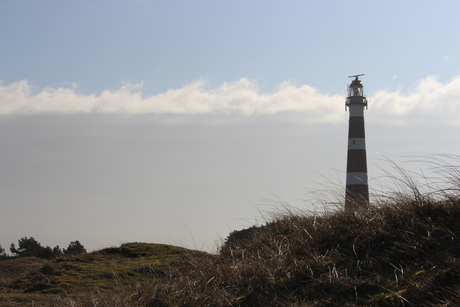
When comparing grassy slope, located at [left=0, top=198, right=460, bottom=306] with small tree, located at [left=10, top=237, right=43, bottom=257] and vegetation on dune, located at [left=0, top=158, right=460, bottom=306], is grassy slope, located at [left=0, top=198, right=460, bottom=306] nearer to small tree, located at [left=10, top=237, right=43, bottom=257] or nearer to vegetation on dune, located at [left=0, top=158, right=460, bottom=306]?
vegetation on dune, located at [left=0, top=158, right=460, bottom=306]

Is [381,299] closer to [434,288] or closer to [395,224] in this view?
[434,288]

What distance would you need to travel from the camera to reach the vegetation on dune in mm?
4145

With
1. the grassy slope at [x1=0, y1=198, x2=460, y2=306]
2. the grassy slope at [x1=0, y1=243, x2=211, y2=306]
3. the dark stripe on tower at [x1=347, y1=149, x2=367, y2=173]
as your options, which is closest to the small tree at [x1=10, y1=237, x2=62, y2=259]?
the grassy slope at [x1=0, y1=243, x2=211, y2=306]

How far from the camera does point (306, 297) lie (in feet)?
14.3

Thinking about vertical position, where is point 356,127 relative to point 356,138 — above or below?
above

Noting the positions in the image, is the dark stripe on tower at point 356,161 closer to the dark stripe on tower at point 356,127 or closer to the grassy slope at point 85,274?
the dark stripe on tower at point 356,127

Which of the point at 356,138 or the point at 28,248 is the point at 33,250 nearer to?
the point at 28,248

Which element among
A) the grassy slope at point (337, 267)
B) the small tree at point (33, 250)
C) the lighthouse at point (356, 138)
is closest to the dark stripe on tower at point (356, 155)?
the lighthouse at point (356, 138)

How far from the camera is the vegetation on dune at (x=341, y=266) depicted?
4145mm

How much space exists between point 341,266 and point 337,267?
41mm

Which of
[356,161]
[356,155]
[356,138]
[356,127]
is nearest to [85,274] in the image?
[356,161]

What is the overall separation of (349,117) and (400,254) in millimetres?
29670

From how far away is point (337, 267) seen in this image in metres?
4.84

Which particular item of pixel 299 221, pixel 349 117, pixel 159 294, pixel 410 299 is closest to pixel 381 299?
pixel 410 299
